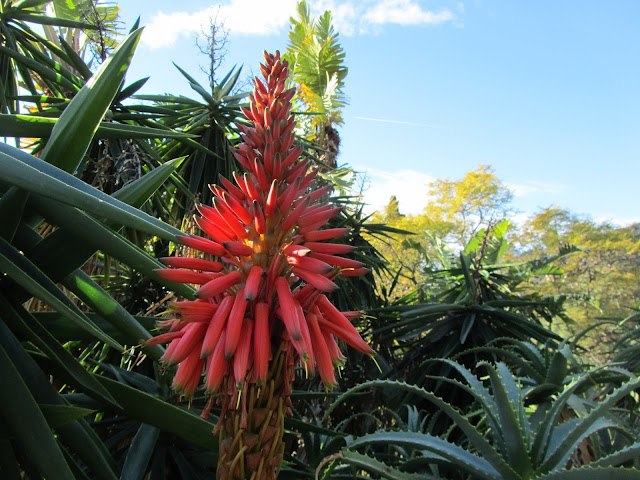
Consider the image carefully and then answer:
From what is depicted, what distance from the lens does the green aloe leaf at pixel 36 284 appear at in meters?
0.68

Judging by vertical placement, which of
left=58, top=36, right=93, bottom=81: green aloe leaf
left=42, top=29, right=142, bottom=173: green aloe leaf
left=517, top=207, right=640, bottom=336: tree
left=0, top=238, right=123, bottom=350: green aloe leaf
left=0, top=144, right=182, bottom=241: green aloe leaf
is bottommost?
left=517, top=207, right=640, bottom=336: tree

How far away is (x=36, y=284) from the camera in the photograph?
688 mm

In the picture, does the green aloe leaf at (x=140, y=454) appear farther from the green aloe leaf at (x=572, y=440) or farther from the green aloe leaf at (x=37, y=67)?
the green aloe leaf at (x=37, y=67)

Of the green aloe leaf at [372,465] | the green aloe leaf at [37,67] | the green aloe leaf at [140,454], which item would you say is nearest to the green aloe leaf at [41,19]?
the green aloe leaf at [37,67]

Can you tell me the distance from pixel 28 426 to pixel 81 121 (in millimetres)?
591

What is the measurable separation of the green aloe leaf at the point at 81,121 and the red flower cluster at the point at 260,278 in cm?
35

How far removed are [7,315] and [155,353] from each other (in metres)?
0.29

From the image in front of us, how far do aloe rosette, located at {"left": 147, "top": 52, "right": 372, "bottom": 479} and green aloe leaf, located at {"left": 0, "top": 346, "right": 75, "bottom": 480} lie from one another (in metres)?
0.25

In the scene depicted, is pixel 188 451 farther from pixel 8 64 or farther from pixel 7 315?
pixel 8 64

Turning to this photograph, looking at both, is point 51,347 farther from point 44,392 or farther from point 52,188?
point 52,188

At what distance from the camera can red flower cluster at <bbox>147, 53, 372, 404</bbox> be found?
0.65 m

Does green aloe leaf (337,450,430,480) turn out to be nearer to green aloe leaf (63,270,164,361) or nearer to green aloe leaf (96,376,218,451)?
green aloe leaf (96,376,218,451)

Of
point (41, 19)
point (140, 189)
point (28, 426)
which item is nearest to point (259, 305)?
point (28, 426)

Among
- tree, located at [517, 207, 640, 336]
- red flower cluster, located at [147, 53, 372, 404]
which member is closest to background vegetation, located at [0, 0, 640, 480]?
red flower cluster, located at [147, 53, 372, 404]
